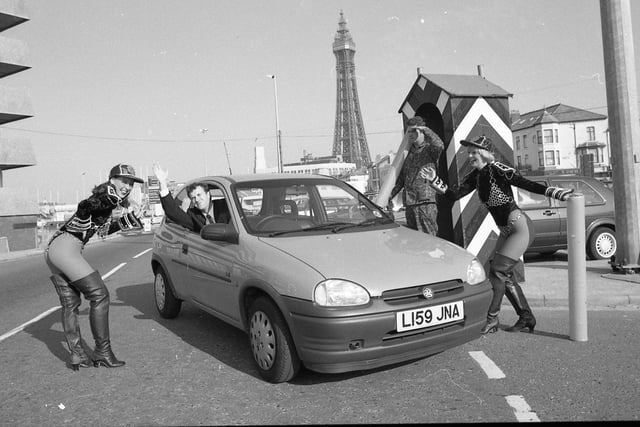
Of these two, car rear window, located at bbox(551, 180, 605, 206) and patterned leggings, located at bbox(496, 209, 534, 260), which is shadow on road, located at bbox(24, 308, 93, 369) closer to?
patterned leggings, located at bbox(496, 209, 534, 260)

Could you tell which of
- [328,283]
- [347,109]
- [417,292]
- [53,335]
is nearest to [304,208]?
[328,283]

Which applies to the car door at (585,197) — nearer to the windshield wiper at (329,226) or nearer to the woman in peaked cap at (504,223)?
the woman in peaked cap at (504,223)

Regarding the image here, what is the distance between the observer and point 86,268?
14.2ft

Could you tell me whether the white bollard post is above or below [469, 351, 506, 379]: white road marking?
above

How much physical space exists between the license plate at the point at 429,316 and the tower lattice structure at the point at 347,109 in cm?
11084

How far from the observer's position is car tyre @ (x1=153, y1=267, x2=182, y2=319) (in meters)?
5.87

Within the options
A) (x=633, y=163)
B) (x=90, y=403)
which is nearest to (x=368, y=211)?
(x=90, y=403)

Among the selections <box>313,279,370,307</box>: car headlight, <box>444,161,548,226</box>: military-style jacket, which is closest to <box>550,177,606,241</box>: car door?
<box>444,161,548,226</box>: military-style jacket

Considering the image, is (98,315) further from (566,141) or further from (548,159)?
(566,141)

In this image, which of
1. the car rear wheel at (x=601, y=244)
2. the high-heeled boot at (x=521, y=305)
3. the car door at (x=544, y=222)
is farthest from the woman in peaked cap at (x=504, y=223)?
the car rear wheel at (x=601, y=244)

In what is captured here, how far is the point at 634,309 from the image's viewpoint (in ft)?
18.6

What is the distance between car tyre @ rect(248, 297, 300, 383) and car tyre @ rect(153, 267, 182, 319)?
214cm

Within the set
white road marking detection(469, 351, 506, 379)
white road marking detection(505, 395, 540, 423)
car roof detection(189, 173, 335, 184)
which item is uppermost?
car roof detection(189, 173, 335, 184)

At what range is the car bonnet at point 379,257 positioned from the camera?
3.44m
